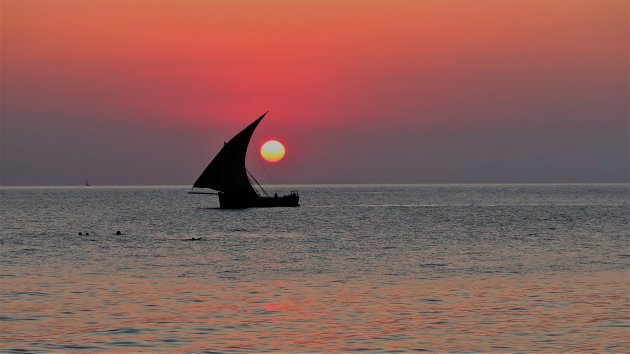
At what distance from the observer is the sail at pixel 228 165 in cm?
11575

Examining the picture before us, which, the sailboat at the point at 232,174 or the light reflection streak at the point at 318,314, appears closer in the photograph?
the light reflection streak at the point at 318,314

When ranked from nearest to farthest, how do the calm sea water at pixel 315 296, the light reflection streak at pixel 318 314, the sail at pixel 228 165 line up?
the light reflection streak at pixel 318 314 < the calm sea water at pixel 315 296 < the sail at pixel 228 165

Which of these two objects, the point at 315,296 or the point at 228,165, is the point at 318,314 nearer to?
the point at 315,296

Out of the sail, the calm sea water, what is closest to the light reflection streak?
the calm sea water

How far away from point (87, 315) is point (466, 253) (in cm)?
2983

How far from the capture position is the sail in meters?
116

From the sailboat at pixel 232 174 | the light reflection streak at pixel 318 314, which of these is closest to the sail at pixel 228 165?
the sailboat at pixel 232 174

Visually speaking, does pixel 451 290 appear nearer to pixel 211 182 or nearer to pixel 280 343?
pixel 280 343

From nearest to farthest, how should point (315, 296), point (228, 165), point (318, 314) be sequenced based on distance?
1. point (318, 314)
2. point (315, 296)
3. point (228, 165)

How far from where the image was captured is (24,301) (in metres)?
29.8

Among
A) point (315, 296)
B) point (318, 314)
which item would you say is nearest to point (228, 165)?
point (315, 296)

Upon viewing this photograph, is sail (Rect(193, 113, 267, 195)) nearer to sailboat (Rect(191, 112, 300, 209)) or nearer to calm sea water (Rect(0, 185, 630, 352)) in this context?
sailboat (Rect(191, 112, 300, 209))

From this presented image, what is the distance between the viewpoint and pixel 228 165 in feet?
383

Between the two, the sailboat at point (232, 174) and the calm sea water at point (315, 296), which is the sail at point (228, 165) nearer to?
the sailboat at point (232, 174)
